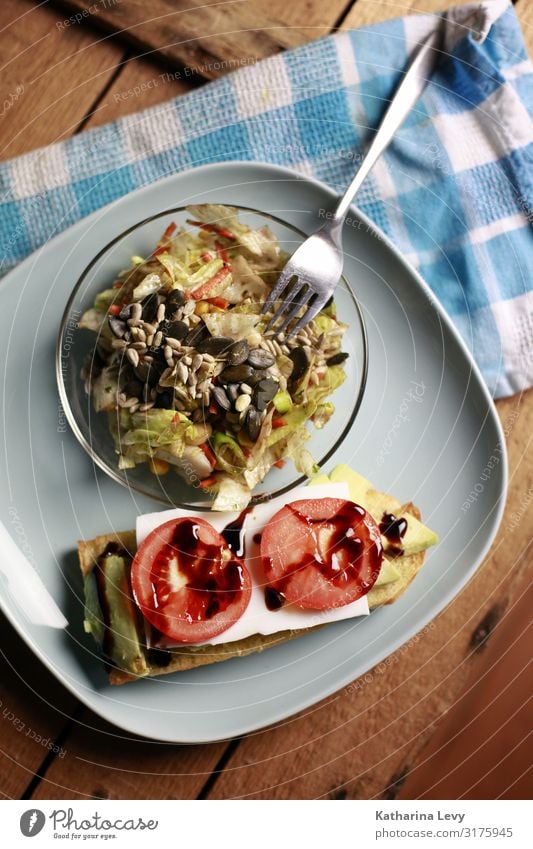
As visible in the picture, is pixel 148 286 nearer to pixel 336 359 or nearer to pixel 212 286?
pixel 212 286

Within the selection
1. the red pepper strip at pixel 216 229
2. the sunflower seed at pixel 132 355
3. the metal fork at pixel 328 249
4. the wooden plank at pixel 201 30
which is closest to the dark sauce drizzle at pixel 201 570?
the sunflower seed at pixel 132 355

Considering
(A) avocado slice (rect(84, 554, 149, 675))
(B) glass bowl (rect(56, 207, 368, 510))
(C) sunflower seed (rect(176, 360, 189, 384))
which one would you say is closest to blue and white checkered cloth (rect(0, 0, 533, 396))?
(B) glass bowl (rect(56, 207, 368, 510))

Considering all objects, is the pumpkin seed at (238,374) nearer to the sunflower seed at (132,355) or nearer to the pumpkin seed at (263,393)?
the pumpkin seed at (263,393)

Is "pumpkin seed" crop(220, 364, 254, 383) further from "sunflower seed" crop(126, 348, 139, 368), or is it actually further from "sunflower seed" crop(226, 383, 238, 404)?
"sunflower seed" crop(126, 348, 139, 368)

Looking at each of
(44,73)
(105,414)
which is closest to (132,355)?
(105,414)

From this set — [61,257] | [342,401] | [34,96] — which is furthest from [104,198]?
[342,401]
